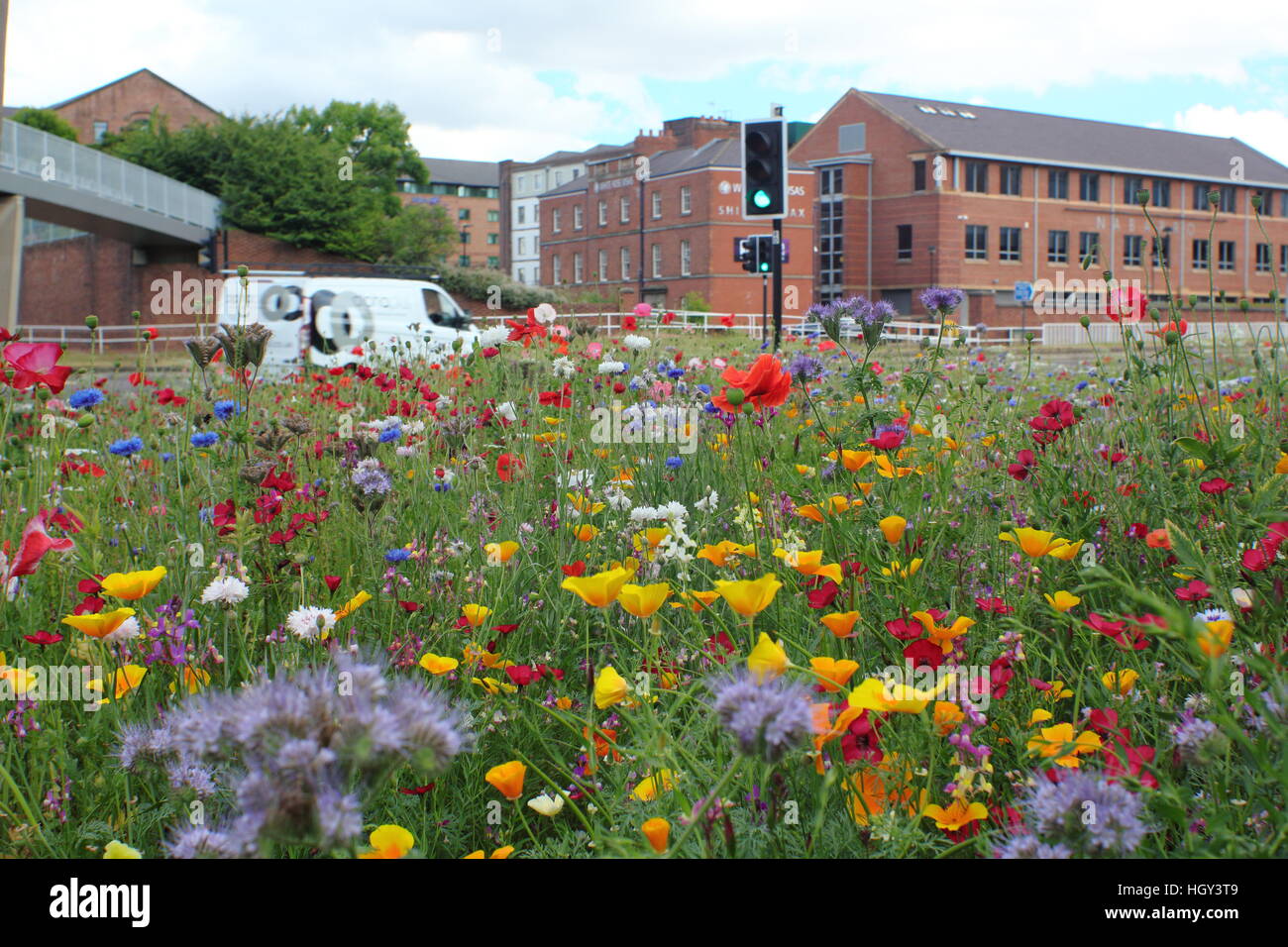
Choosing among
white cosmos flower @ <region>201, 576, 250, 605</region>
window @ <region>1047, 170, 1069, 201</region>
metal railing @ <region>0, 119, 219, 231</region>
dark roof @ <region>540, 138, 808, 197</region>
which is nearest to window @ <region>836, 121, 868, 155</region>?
dark roof @ <region>540, 138, 808, 197</region>

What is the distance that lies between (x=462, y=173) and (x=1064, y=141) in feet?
201

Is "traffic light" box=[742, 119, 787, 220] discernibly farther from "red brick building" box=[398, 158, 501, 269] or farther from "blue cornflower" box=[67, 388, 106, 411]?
"red brick building" box=[398, 158, 501, 269]

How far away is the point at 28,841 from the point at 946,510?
2185 mm

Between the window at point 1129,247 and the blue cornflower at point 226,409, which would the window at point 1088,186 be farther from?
the blue cornflower at point 226,409

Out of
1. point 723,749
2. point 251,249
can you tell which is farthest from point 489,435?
point 251,249

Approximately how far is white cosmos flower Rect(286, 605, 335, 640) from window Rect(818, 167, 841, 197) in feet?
177

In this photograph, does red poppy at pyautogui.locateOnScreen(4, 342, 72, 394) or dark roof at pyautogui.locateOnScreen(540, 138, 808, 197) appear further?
dark roof at pyautogui.locateOnScreen(540, 138, 808, 197)

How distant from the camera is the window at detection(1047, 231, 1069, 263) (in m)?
53.8

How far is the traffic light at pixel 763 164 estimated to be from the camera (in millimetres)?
12008

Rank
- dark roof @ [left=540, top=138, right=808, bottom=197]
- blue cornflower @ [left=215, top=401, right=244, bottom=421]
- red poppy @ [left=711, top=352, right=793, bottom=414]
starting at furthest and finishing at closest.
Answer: dark roof @ [left=540, top=138, right=808, bottom=197], blue cornflower @ [left=215, top=401, right=244, bottom=421], red poppy @ [left=711, top=352, right=793, bottom=414]

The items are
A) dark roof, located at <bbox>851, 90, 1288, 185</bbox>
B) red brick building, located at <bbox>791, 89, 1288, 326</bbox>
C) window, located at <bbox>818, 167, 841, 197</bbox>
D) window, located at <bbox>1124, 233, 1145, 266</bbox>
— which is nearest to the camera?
red brick building, located at <bbox>791, 89, 1288, 326</bbox>

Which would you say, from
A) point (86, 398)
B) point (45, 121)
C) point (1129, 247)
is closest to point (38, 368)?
point (86, 398)
